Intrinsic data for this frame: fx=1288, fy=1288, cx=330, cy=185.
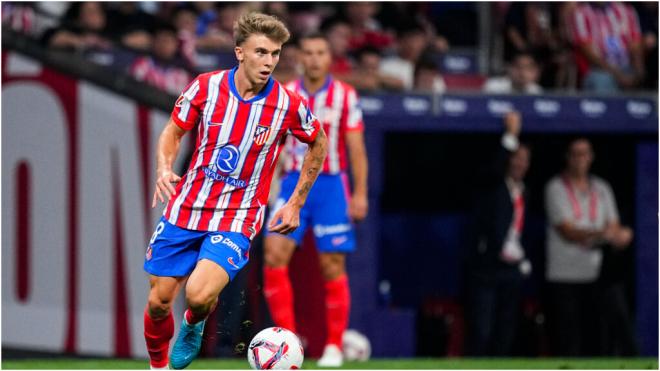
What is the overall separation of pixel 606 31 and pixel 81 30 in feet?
18.7

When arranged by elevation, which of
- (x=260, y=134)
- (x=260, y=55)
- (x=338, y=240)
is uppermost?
(x=260, y=55)

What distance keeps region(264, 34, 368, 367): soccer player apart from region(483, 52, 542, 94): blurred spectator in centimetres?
405

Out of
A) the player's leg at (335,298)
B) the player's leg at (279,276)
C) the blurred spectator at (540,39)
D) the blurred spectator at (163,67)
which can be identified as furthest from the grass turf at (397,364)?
the blurred spectator at (540,39)

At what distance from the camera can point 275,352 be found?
7.00 m

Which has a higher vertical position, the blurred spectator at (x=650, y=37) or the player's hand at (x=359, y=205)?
the blurred spectator at (x=650, y=37)

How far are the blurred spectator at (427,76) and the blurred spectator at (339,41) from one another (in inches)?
25.6

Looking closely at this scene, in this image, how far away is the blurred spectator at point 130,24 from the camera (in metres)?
12.1

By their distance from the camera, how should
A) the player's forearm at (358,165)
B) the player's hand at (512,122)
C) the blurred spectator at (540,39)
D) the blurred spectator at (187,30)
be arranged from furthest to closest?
1. the blurred spectator at (540,39)
2. the blurred spectator at (187,30)
3. the player's hand at (512,122)
4. the player's forearm at (358,165)

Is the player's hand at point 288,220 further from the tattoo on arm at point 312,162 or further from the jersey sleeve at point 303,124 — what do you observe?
the jersey sleeve at point 303,124

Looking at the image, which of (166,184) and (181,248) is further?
(181,248)

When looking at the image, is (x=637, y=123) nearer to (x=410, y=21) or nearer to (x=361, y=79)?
(x=361, y=79)

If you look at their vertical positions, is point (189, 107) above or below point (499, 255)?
above

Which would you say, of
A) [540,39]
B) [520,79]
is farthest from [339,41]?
[540,39]

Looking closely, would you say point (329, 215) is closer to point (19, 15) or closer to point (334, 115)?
point (334, 115)
